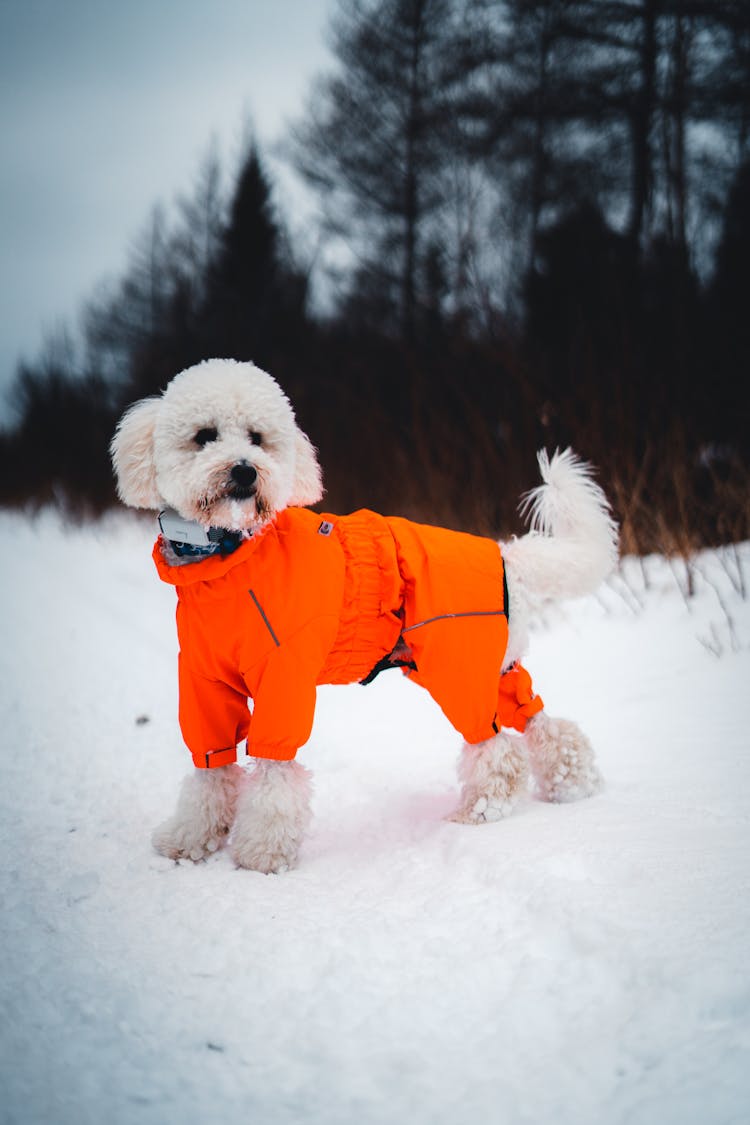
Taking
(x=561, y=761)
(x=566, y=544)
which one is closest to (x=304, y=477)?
(x=566, y=544)

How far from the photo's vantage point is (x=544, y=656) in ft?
16.0

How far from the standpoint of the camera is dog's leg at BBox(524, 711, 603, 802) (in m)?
2.86

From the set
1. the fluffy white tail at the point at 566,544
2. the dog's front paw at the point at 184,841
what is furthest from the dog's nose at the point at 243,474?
the dog's front paw at the point at 184,841

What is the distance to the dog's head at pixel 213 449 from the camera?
7.91 ft

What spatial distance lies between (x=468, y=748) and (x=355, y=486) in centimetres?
706

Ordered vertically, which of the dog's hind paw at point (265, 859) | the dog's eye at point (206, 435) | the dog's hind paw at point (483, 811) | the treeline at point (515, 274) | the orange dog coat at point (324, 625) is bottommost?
the dog's hind paw at point (265, 859)

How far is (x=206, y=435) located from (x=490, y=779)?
167 cm

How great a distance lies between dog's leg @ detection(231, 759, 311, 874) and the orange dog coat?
0.15 m

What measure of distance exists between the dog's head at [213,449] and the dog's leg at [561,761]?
55.1 inches

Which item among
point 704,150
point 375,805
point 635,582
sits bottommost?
point 375,805

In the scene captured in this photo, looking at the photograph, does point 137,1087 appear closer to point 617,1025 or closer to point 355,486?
point 617,1025

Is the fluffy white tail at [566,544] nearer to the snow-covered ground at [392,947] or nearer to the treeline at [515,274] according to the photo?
the snow-covered ground at [392,947]

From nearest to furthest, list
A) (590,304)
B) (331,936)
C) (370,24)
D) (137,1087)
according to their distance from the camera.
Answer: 1. (137,1087)
2. (331,936)
3. (590,304)
4. (370,24)

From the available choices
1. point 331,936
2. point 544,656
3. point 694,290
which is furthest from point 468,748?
point 694,290
